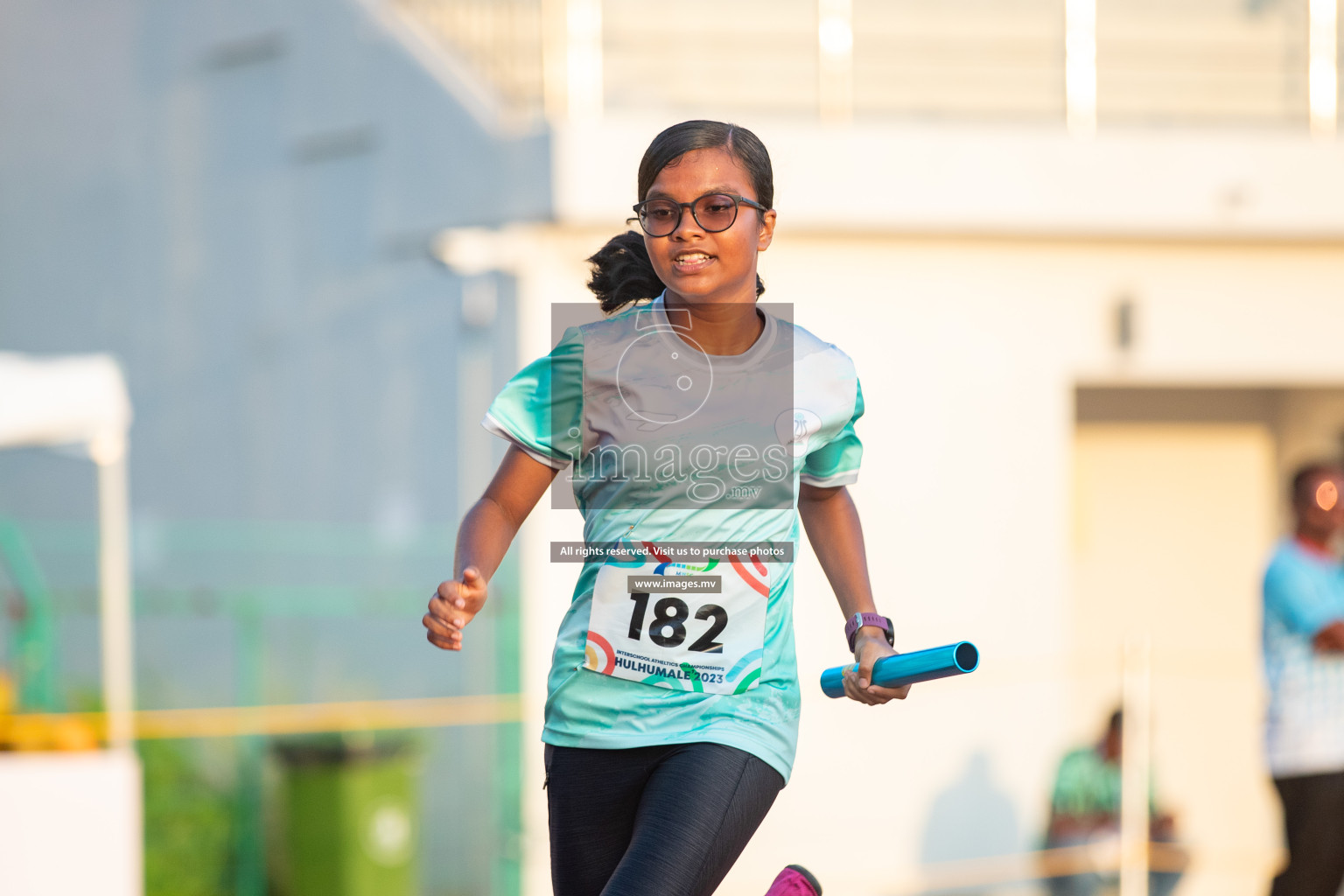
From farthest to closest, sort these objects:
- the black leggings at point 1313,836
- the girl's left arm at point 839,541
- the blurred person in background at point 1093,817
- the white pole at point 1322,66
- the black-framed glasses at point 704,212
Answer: the white pole at point 1322,66 → the blurred person in background at point 1093,817 → the black leggings at point 1313,836 → the girl's left arm at point 839,541 → the black-framed glasses at point 704,212

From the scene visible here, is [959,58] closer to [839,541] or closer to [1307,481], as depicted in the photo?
[1307,481]

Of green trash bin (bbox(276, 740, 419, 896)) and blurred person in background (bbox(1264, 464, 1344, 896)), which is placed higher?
blurred person in background (bbox(1264, 464, 1344, 896))

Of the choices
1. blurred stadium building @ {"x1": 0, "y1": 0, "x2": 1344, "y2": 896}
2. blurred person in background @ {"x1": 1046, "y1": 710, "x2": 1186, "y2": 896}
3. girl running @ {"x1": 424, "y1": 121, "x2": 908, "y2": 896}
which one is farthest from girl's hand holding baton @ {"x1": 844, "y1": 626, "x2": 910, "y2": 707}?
blurred person in background @ {"x1": 1046, "y1": 710, "x2": 1186, "y2": 896}

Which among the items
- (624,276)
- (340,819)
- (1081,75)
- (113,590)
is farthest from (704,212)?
(1081,75)

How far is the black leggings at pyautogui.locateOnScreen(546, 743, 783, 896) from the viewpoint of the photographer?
2.37 m

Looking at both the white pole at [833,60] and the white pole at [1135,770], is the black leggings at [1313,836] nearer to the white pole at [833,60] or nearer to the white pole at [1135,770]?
the white pole at [1135,770]

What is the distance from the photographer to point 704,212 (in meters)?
2.48

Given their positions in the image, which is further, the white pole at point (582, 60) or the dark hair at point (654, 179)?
the white pole at point (582, 60)

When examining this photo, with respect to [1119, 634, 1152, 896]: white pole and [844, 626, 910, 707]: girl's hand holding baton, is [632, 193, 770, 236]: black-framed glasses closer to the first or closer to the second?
[844, 626, 910, 707]: girl's hand holding baton

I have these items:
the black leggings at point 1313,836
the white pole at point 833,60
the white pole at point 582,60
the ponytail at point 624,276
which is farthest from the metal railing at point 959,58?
the ponytail at point 624,276

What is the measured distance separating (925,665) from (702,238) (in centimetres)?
72

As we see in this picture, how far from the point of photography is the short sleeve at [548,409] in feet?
8.23

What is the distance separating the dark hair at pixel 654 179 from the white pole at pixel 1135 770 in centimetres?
483

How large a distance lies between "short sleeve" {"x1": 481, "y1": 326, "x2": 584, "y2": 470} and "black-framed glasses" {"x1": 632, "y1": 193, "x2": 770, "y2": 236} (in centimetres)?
22
